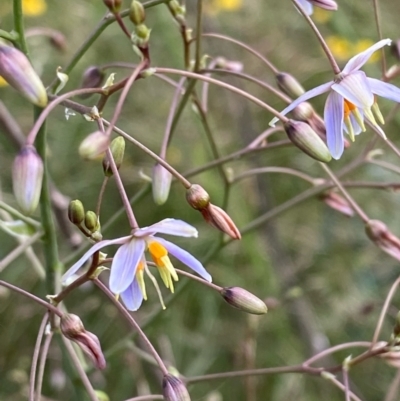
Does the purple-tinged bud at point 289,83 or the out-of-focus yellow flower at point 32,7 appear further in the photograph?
the out-of-focus yellow flower at point 32,7

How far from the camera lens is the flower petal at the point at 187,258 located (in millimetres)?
780

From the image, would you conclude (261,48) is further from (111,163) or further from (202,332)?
(111,163)

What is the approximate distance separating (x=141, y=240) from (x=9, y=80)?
0.25 m

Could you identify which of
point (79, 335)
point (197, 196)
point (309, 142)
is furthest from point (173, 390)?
point (309, 142)

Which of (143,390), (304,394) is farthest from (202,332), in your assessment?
(143,390)

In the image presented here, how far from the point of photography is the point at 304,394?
2164 mm

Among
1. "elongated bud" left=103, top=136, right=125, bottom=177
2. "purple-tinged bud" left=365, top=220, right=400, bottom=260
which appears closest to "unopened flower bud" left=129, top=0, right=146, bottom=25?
"elongated bud" left=103, top=136, right=125, bottom=177

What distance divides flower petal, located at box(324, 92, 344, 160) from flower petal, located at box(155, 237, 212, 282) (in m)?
0.26

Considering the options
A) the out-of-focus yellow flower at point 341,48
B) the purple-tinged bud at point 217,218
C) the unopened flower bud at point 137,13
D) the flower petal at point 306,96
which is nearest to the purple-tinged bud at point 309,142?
the flower petal at point 306,96

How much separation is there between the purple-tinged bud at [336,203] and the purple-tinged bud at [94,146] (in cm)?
61

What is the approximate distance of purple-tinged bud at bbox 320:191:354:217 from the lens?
1.16 metres

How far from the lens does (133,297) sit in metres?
0.85

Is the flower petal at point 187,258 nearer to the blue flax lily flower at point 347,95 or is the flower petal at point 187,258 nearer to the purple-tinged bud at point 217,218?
the purple-tinged bud at point 217,218

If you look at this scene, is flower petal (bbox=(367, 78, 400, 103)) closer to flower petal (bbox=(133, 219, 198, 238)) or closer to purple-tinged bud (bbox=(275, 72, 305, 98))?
purple-tinged bud (bbox=(275, 72, 305, 98))
